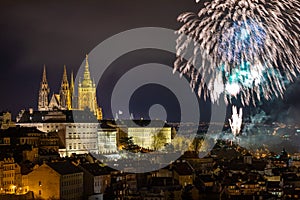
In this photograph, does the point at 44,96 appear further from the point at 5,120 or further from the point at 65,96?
the point at 5,120

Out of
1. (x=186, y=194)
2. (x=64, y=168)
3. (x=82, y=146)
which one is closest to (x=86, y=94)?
(x=82, y=146)

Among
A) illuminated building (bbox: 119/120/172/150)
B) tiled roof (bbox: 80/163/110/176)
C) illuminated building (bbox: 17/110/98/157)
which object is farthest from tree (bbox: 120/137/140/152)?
tiled roof (bbox: 80/163/110/176)

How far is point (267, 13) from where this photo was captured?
2681 centimetres

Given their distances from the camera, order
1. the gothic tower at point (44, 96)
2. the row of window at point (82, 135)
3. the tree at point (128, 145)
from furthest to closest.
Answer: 1. the gothic tower at point (44, 96)
2. the tree at point (128, 145)
3. the row of window at point (82, 135)

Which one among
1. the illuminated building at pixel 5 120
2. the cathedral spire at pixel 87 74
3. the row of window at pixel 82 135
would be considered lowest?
the row of window at pixel 82 135

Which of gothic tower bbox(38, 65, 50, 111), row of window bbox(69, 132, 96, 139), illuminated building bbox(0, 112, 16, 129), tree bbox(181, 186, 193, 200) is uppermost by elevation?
gothic tower bbox(38, 65, 50, 111)

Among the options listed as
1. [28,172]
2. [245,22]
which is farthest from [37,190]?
[245,22]

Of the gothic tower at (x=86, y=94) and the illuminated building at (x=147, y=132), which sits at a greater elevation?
the gothic tower at (x=86, y=94)

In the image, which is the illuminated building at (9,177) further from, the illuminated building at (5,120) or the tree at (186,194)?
the illuminated building at (5,120)

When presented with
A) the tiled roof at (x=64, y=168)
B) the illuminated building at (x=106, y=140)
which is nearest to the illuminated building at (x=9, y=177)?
the tiled roof at (x=64, y=168)

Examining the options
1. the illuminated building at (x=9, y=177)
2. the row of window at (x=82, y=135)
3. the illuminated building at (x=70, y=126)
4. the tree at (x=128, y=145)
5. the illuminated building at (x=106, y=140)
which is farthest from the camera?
the illuminated building at (x=106, y=140)

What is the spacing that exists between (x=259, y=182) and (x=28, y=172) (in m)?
15.0

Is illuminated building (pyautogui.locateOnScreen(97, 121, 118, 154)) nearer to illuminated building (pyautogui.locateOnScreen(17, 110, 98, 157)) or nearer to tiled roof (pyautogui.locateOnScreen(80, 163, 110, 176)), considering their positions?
illuminated building (pyautogui.locateOnScreen(17, 110, 98, 157))

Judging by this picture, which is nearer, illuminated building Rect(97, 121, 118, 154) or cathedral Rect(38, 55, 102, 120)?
illuminated building Rect(97, 121, 118, 154)
